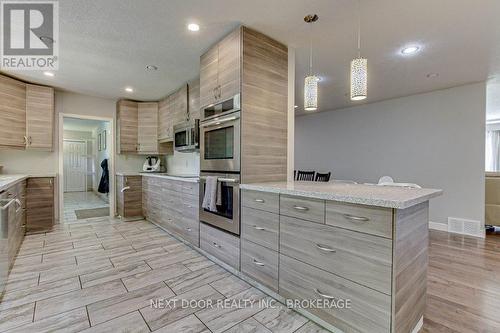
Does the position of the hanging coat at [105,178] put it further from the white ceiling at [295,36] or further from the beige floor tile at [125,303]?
the beige floor tile at [125,303]

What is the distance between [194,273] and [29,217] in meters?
3.25

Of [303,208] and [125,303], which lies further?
[125,303]

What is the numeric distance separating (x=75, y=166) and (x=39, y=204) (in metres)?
5.36

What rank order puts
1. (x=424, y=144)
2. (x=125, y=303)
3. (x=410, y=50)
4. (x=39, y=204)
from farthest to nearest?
(x=424, y=144)
(x=39, y=204)
(x=410, y=50)
(x=125, y=303)

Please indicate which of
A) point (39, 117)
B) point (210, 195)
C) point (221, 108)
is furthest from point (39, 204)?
point (221, 108)

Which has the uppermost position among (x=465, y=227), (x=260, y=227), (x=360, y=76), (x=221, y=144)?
(x=360, y=76)

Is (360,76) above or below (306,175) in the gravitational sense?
above

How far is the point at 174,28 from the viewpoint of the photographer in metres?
2.31

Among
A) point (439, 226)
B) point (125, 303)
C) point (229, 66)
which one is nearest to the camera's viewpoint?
point (125, 303)

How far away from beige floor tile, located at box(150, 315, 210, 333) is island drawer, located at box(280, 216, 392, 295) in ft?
2.57

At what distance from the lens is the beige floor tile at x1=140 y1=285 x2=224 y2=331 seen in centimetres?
167

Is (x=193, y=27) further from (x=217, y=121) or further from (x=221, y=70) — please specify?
(x=217, y=121)

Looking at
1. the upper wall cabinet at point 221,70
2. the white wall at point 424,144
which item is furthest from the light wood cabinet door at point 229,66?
the white wall at point 424,144

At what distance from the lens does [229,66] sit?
240 centimetres
